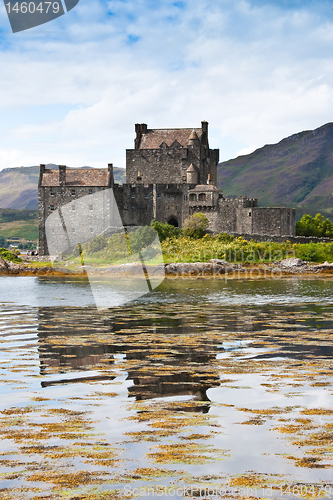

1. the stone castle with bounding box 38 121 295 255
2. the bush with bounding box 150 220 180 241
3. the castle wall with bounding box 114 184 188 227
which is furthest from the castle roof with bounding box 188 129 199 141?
the bush with bounding box 150 220 180 241

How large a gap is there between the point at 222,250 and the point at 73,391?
2108 inches

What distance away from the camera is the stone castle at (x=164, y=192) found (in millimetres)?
68312

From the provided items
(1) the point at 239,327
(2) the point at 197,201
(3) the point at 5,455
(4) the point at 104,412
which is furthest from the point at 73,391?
(2) the point at 197,201

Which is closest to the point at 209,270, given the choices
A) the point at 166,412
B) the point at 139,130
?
the point at 139,130

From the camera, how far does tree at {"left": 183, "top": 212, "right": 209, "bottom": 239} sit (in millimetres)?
67688

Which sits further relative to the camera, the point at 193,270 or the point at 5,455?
the point at 193,270

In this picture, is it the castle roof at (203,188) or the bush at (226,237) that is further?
the castle roof at (203,188)

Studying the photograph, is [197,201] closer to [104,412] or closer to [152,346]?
[152,346]

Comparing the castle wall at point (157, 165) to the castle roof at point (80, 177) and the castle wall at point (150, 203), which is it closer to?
the castle wall at point (150, 203)

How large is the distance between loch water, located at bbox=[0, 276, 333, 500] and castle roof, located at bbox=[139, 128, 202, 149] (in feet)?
209

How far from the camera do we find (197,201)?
235 ft

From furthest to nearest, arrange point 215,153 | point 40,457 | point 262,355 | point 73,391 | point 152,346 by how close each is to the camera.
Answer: point 215,153 < point 152,346 < point 262,355 < point 73,391 < point 40,457

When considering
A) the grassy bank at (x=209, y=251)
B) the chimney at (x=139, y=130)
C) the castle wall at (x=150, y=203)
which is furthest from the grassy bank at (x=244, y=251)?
the chimney at (x=139, y=130)

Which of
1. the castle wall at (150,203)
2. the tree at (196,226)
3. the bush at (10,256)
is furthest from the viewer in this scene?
the castle wall at (150,203)
